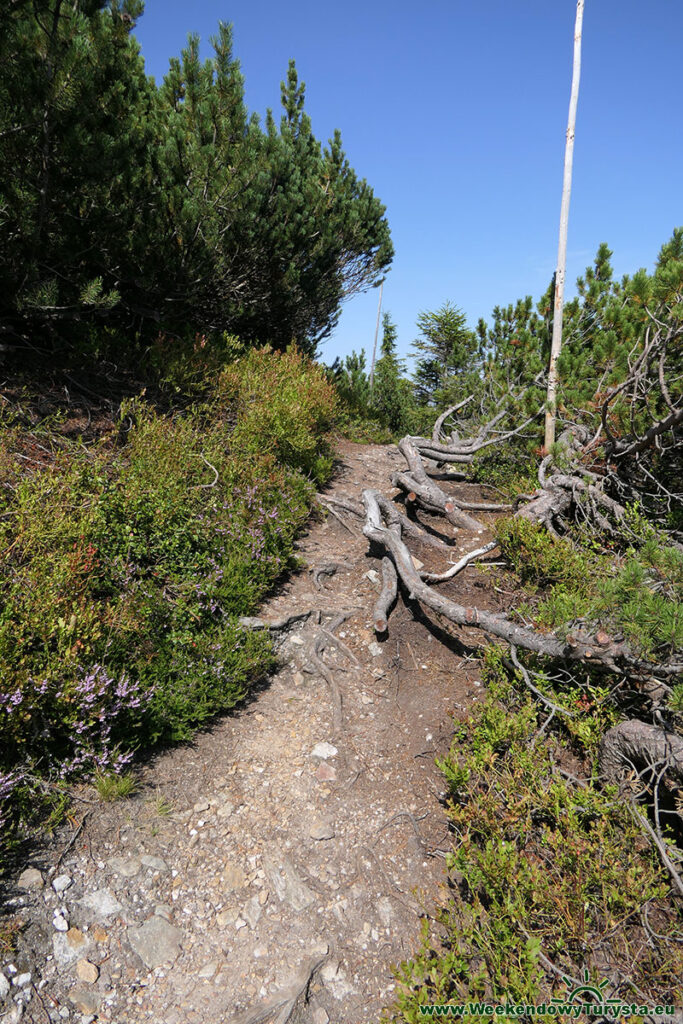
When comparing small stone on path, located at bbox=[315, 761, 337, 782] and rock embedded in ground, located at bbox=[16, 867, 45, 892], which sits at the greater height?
rock embedded in ground, located at bbox=[16, 867, 45, 892]

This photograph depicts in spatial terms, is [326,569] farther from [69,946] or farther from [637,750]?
[69,946]

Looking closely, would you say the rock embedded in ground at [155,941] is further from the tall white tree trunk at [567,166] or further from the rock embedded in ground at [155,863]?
the tall white tree trunk at [567,166]

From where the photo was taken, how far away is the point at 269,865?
3.43 m

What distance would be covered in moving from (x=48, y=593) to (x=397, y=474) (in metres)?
5.22

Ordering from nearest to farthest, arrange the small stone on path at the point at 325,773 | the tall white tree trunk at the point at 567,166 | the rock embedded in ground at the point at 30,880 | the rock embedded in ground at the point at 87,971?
the rock embedded in ground at the point at 87,971
the rock embedded in ground at the point at 30,880
the small stone on path at the point at 325,773
the tall white tree trunk at the point at 567,166

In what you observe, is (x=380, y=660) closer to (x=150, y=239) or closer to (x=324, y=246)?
(x=150, y=239)

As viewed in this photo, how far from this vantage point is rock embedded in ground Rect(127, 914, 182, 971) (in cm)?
283

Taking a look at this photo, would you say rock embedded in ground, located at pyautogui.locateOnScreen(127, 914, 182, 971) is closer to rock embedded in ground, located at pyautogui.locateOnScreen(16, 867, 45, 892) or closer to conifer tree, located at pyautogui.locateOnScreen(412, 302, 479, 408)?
rock embedded in ground, located at pyautogui.locateOnScreen(16, 867, 45, 892)

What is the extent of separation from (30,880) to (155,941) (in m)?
0.75

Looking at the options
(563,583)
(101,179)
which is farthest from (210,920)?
(101,179)

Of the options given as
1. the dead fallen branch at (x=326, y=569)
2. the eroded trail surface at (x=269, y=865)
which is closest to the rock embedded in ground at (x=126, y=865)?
the eroded trail surface at (x=269, y=865)

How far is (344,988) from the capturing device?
289cm

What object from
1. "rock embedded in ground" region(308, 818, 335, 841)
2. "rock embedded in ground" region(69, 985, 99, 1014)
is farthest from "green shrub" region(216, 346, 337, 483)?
"rock embedded in ground" region(69, 985, 99, 1014)

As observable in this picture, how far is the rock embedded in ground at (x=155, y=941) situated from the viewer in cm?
283
